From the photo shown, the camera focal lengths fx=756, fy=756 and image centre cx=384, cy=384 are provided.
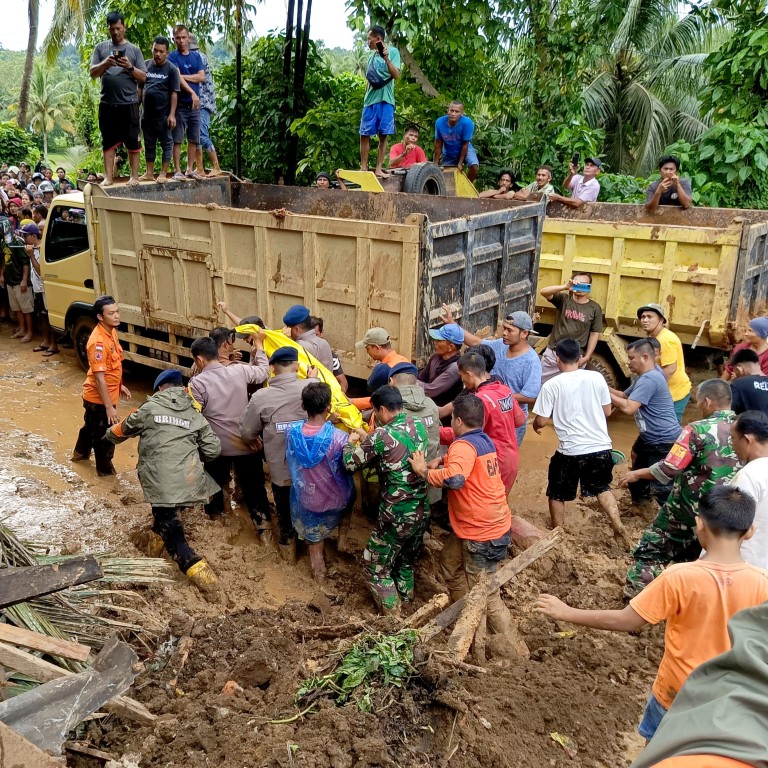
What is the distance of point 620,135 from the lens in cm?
1686

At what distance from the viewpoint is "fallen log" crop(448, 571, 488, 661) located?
3580 mm

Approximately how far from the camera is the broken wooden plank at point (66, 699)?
272 cm

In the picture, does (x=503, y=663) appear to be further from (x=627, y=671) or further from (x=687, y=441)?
(x=687, y=441)

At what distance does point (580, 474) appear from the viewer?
5.24m

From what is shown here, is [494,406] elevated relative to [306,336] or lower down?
lower down

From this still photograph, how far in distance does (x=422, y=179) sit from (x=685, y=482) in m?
5.49

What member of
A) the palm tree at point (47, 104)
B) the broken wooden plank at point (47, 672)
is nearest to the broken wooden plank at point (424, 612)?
the broken wooden plank at point (47, 672)

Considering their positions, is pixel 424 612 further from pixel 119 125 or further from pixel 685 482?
pixel 119 125

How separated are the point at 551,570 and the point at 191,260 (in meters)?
4.25

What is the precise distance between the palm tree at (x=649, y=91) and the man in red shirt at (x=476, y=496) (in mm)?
13619

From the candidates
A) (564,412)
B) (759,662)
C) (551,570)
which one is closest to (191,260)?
(564,412)

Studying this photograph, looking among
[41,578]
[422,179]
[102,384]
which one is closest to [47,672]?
[41,578]

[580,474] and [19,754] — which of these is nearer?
[19,754]

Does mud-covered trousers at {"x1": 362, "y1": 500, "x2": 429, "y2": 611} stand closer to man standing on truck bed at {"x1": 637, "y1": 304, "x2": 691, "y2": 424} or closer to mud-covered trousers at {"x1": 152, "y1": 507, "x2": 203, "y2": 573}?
mud-covered trousers at {"x1": 152, "y1": 507, "x2": 203, "y2": 573}
